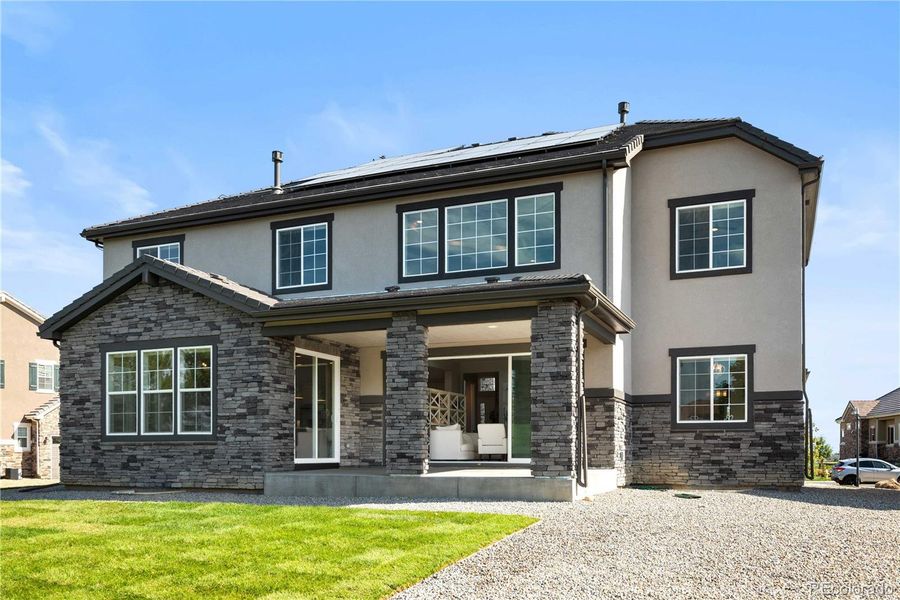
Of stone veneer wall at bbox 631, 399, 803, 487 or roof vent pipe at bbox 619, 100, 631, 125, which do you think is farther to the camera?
roof vent pipe at bbox 619, 100, 631, 125

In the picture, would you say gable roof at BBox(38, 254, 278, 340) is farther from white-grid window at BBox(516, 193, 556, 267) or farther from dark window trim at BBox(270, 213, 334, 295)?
white-grid window at BBox(516, 193, 556, 267)

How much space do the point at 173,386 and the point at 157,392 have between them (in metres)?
0.41

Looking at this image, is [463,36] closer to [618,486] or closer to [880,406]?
[618,486]

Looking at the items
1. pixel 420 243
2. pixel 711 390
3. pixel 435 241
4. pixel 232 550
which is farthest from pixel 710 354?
pixel 232 550

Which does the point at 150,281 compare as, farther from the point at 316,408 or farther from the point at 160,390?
the point at 316,408

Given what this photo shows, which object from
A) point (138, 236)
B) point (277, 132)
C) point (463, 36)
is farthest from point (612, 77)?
point (138, 236)

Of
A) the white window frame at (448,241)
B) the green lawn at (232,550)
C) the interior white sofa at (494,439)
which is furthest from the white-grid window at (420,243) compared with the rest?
the green lawn at (232,550)

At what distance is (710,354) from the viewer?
15578 mm

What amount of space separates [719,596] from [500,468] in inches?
341

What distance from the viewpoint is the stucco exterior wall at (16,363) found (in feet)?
102

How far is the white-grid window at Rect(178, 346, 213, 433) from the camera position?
14.8m

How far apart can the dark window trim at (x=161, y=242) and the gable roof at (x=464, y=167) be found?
0.31 meters

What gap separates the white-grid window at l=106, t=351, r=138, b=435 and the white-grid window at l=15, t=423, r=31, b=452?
18.8m

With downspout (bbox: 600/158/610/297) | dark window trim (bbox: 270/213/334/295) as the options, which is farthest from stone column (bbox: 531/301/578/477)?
dark window trim (bbox: 270/213/334/295)
